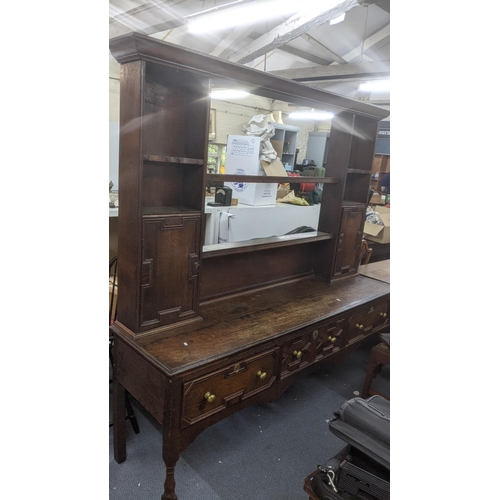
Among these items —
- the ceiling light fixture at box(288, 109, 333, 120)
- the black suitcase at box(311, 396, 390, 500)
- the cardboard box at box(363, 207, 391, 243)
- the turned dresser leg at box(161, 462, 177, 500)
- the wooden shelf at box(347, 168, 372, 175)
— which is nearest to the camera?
the black suitcase at box(311, 396, 390, 500)

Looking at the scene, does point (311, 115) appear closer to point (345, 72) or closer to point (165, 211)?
point (345, 72)

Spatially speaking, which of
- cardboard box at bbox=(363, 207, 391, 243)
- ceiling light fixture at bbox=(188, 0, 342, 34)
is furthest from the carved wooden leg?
ceiling light fixture at bbox=(188, 0, 342, 34)

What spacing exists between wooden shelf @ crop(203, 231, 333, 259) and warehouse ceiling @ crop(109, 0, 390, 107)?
2065 mm

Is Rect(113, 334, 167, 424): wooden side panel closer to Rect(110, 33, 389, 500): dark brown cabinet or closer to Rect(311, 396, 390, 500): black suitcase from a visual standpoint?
Rect(110, 33, 389, 500): dark brown cabinet

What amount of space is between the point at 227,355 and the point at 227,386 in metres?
0.16

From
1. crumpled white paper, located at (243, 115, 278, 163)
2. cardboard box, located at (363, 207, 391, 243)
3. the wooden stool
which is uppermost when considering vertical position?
crumpled white paper, located at (243, 115, 278, 163)

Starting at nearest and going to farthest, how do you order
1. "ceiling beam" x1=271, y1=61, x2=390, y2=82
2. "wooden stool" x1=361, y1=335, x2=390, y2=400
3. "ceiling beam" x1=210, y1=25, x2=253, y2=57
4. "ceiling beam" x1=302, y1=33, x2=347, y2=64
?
"wooden stool" x1=361, y1=335, x2=390, y2=400 < "ceiling beam" x1=210, y1=25, x2=253, y2=57 < "ceiling beam" x1=271, y1=61, x2=390, y2=82 < "ceiling beam" x1=302, y1=33, x2=347, y2=64

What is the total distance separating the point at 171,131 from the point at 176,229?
1.54ft

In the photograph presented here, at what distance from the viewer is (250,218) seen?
11.9 ft

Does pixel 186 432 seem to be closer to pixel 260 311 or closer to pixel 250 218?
pixel 260 311

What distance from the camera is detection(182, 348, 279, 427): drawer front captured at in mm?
1558

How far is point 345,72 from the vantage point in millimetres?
5906
